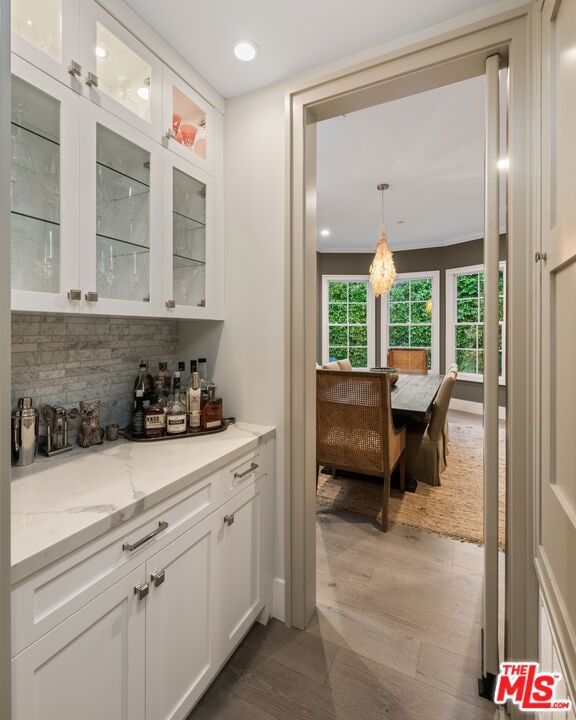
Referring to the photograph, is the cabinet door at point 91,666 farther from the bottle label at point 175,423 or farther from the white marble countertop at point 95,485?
the bottle label at point 175,423

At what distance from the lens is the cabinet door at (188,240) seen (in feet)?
5.31

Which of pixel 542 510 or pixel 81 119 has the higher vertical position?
pixel 81 119

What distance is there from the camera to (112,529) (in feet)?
3.17

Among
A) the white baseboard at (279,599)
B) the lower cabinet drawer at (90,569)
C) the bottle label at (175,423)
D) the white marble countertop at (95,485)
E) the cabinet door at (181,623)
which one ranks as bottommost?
the white baseboard at (279,599)

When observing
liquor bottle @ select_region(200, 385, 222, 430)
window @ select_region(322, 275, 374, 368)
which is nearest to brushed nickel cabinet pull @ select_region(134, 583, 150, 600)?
liquor bottle @ select_region(200, 385, 222, 430)

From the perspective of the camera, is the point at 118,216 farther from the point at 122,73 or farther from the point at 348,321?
the point at 348,321

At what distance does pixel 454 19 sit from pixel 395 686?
8.46ft

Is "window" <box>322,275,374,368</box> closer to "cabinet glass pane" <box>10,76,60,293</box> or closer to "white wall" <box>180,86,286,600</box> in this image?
"white wall" <box>180,86,286,600</box>

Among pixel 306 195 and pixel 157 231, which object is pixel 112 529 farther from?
pixel 306 195

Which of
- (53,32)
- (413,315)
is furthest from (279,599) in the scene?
(413,315)

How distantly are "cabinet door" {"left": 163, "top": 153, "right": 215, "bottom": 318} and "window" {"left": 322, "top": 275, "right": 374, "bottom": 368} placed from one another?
5.33m

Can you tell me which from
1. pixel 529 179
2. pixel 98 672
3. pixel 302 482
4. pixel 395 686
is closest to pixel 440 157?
pixel 529 179

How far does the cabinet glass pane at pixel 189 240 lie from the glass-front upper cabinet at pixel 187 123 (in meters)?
0.11

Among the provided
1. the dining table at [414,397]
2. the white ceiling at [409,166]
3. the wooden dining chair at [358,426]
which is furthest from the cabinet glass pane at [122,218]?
the dining table at [414,397]
